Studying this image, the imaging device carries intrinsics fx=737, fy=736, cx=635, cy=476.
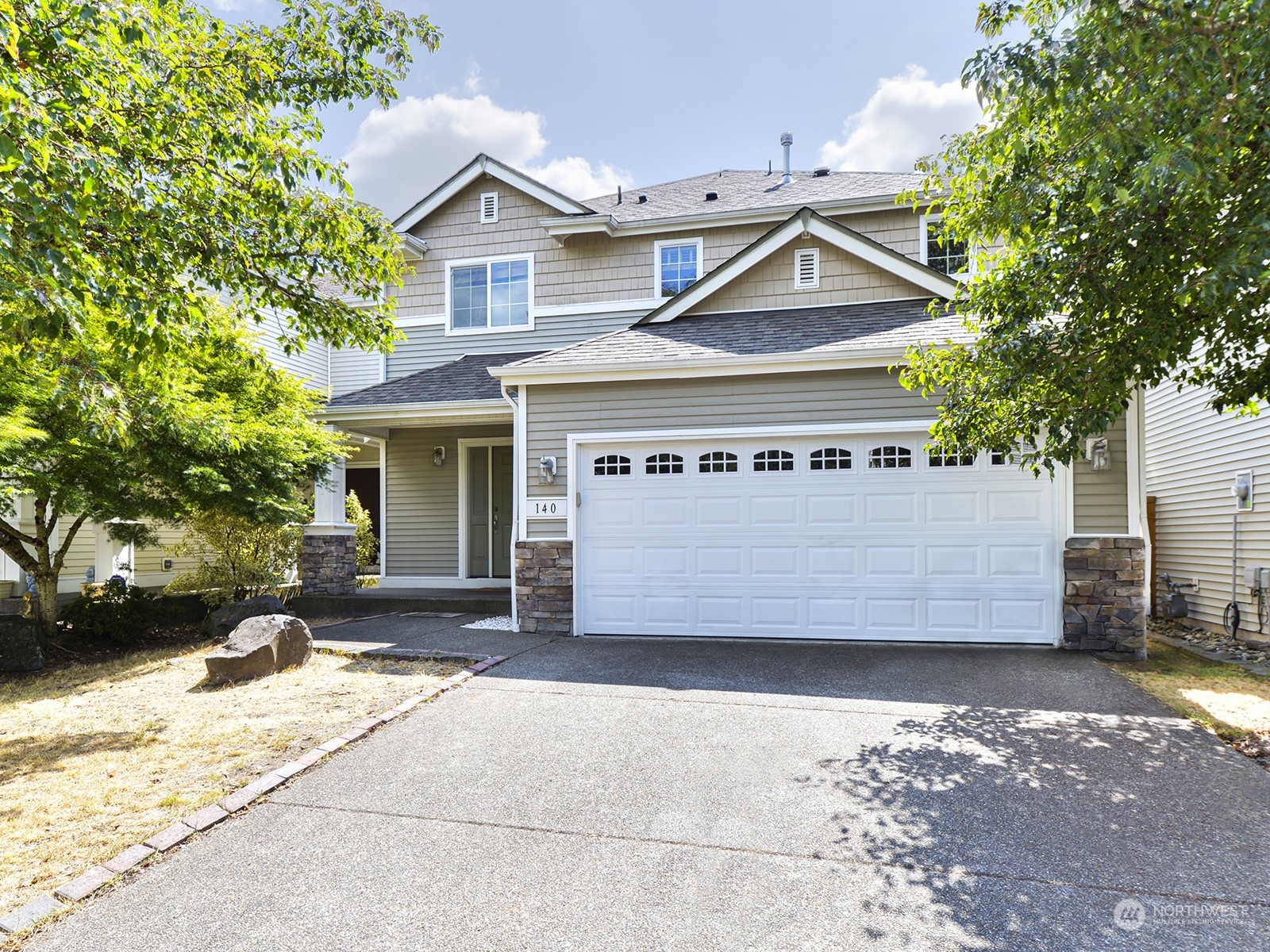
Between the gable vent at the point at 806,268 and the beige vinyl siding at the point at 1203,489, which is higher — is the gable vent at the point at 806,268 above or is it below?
above

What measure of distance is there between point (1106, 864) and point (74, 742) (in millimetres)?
6029

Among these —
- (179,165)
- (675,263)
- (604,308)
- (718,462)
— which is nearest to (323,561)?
(604,308)

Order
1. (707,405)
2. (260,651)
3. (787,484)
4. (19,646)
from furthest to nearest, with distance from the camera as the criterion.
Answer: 1. (707,405)
2. (787,484)
3. (19,646)
4. (260,651)

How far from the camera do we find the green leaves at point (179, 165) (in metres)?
3.26

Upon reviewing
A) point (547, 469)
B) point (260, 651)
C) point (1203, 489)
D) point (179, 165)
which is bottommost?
point (260, 651)

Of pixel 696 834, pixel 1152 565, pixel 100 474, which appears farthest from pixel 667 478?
pixel 1152 565

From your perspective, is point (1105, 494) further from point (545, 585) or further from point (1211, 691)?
point (545, 585)

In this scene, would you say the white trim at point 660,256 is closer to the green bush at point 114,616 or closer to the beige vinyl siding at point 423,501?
the beige vinyl siding at point 423,501

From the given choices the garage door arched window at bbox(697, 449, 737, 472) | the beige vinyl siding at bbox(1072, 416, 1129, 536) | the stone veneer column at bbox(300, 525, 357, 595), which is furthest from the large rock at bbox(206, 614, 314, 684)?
the beige vinyl siding at bbox(1072, 416, 1129, 536)

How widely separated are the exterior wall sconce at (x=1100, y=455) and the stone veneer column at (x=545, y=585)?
18.0 ft

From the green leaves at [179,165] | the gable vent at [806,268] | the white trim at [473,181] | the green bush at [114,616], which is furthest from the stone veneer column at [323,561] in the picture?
the gable vent at [806,268]

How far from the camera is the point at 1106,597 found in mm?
7246

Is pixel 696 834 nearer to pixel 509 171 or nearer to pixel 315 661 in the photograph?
pixel 315 661

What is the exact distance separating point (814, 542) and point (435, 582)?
7.27 metres
